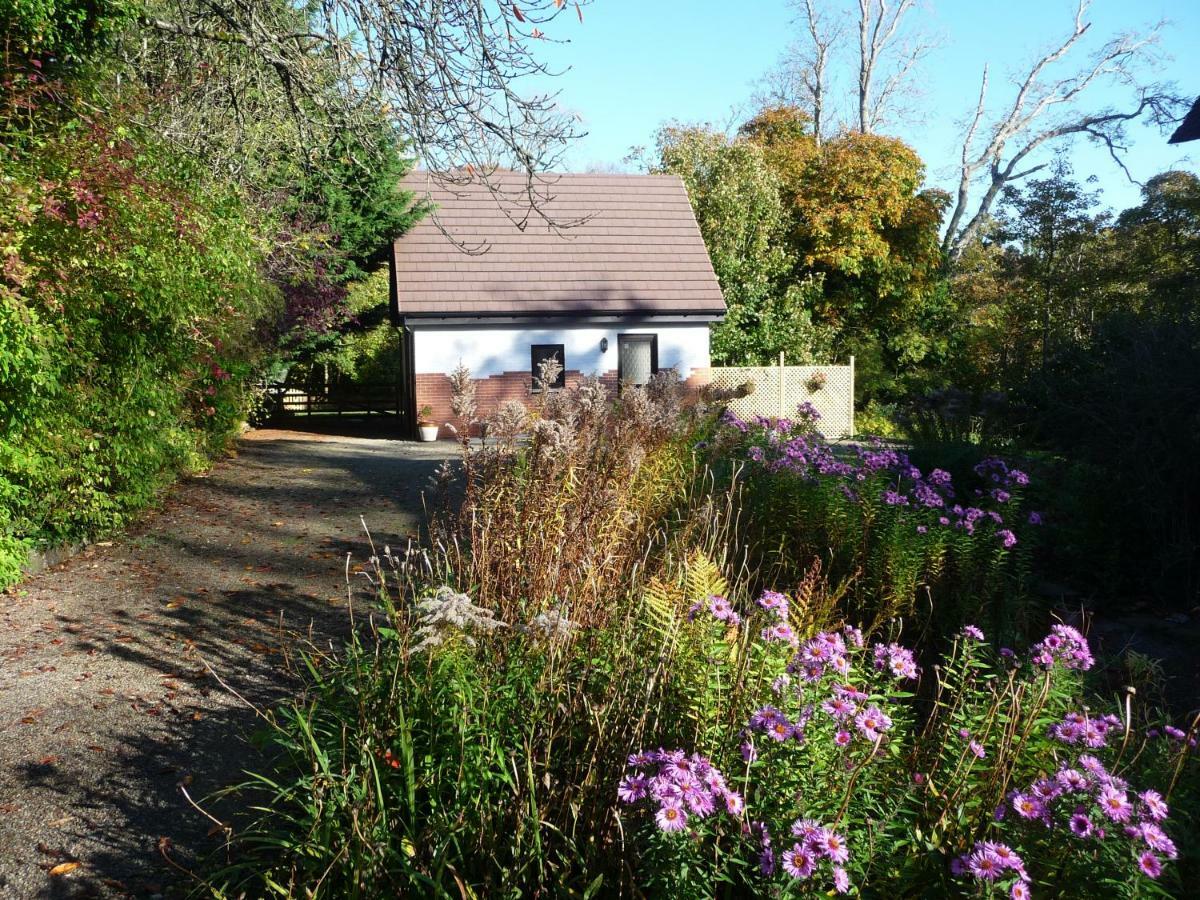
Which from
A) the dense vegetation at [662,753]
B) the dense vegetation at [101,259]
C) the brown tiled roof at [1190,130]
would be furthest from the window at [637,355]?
the dense vegetation at [662,753]

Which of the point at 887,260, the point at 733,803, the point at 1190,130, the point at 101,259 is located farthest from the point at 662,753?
the point at 887,260

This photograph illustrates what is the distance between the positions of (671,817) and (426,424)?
1904cm

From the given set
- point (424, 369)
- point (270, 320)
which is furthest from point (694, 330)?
point (270, 320)

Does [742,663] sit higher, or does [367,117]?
[367,117]

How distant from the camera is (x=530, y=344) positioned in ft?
71.5

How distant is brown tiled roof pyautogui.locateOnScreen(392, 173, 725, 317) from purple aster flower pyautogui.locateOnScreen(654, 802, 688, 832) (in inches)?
768

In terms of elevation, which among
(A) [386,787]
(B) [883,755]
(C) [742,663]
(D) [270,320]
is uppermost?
(D) [270,320]

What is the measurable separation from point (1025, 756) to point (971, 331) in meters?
27.5

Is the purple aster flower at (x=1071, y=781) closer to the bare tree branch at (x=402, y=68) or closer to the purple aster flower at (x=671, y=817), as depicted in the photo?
the purple aster flower at (x=671, y=817)

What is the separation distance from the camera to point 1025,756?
9.61 ft

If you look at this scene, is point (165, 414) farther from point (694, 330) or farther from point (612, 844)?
point (694, 330)

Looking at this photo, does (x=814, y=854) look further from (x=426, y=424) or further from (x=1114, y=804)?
(x=426, y=424)

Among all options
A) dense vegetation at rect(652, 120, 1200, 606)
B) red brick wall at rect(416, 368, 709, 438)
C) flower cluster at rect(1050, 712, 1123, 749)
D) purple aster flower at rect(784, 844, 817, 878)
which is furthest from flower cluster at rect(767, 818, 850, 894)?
red brick wall at rect(416, 368, 709, 438)

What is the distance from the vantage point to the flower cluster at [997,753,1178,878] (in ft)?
6.50
